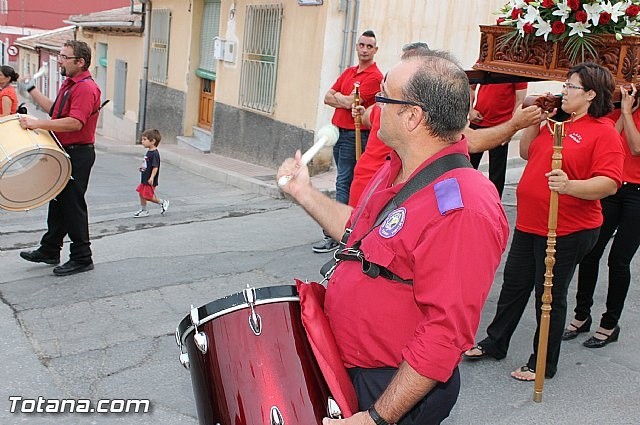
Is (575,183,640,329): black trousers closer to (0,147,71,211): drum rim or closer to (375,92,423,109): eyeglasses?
(375,92,423,109): eyeglasses

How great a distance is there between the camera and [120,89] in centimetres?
1919

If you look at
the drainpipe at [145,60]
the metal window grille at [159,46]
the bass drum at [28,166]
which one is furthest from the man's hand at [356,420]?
the drainpipe at [145,60]

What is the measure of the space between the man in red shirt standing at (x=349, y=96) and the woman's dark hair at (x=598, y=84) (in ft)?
9.33

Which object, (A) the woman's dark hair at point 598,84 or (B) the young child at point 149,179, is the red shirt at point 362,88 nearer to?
(A) the woman's dark hair at point 598,84

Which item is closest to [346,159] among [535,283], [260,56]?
[535,283]

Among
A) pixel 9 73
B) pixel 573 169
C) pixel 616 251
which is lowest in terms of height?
pixel 616 251

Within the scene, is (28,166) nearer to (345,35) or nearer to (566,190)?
(566,190)

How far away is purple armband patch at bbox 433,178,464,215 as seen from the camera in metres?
2.04

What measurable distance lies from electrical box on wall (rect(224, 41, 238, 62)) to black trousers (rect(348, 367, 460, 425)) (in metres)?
11.1

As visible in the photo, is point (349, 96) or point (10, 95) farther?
point (10, 95)

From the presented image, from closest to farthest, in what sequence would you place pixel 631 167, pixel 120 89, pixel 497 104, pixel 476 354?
pixel 476 354 → pixel 631 167 → pixel 497 104 → pixel 120 89

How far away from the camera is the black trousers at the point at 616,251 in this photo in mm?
4719

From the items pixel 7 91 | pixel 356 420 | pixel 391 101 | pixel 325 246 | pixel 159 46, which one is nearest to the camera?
pixel 356 420

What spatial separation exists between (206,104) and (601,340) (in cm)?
1173
